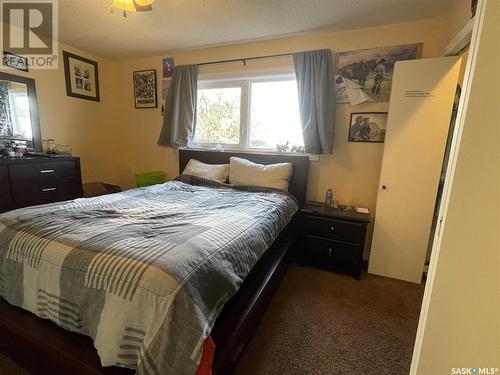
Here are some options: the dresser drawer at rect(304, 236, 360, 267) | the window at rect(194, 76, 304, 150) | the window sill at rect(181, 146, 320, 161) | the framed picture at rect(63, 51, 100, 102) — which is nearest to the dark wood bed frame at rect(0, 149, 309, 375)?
the dresser drawer at rect(304, 236, 360, 267)

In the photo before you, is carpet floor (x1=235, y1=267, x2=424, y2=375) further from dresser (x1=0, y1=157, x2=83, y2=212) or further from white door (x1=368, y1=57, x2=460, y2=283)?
dresser (x1=0, y1=157, x2=83, y2=212)

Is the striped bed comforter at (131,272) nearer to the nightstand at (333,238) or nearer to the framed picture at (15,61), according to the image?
the nightstand at (333,238)

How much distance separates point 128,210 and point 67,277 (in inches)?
26.2

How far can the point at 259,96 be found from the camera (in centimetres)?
289

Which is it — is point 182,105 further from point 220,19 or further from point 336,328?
point 336,328

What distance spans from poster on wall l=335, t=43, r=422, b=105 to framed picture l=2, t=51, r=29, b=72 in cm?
353

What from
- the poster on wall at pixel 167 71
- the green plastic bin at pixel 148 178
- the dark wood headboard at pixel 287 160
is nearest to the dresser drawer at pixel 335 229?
the dark wood headboard at pixel 287 160

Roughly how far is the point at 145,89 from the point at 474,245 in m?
3.89

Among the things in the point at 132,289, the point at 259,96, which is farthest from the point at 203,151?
the point at 132,289

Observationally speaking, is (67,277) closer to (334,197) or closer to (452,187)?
(452,187)

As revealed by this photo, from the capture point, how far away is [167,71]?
3.23 m

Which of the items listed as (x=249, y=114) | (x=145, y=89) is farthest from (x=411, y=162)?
(x=145, y=89)

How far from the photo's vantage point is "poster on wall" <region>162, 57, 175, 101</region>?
10.5 ft

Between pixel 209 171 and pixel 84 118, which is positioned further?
pixel 84 118
